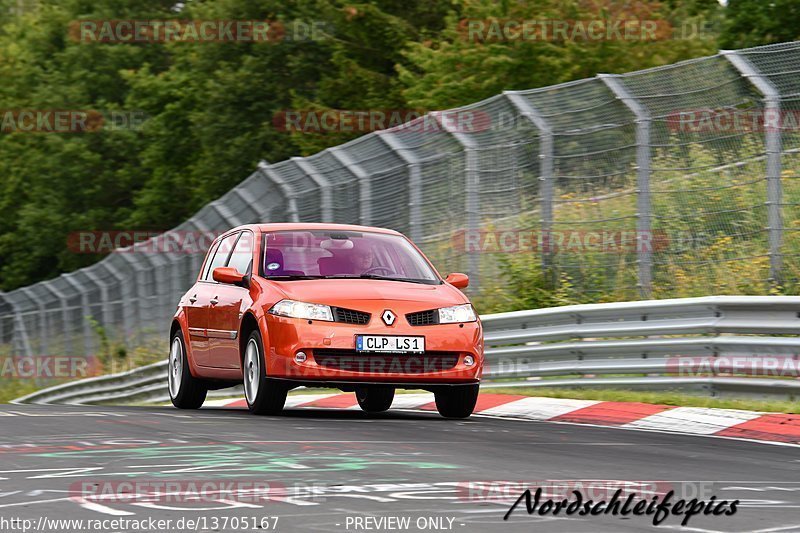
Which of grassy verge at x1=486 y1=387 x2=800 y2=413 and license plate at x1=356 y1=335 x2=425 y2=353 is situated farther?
grassy verge at x1=486 y1=387 x2=800 y2=413

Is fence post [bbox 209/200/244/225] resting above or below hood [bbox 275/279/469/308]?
above

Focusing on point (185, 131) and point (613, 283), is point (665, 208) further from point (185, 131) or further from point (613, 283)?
point (185, 131)

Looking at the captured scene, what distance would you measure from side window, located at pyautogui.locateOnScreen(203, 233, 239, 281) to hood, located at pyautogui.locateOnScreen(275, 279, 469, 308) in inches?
67.4

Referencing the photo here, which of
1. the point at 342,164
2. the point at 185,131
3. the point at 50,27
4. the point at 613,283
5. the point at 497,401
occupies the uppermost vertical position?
the point at 50,27

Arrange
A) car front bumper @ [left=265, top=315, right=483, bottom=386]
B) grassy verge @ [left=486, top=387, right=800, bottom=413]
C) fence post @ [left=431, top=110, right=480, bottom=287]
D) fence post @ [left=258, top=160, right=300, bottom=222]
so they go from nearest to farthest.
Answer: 1. car front bumper @ [left=265, top=315, right=483, bottom=386]
2. grassy verge @ [left=486, top=387, right=800, bottom=413]
3. fence post @ [left=431, top=110, right=480, bottom=287]
4. fence post @ [left=258, top=160, right=300, bottom=222]

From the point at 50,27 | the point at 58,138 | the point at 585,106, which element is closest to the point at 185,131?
the point at 58,138

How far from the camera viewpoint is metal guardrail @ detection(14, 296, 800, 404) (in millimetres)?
12023

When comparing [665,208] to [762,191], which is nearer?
[762,191]

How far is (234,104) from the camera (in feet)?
187

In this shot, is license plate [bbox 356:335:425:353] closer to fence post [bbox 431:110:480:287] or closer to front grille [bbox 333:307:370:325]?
front grille [bbox 333:307:370:325]

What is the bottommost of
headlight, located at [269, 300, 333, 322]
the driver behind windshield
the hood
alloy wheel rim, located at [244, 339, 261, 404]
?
alloy wheel rim, located at [244, 339, 261, 404]

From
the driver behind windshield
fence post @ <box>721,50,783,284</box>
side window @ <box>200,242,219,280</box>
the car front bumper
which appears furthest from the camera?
side window @ <box>200,242,219,280</box>

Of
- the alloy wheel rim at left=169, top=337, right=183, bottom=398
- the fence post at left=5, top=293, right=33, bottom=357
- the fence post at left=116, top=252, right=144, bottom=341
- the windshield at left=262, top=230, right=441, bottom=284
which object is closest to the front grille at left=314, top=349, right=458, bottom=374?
the windshield at left=262, top=230, right=441, bottom=284

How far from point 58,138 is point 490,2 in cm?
2987
